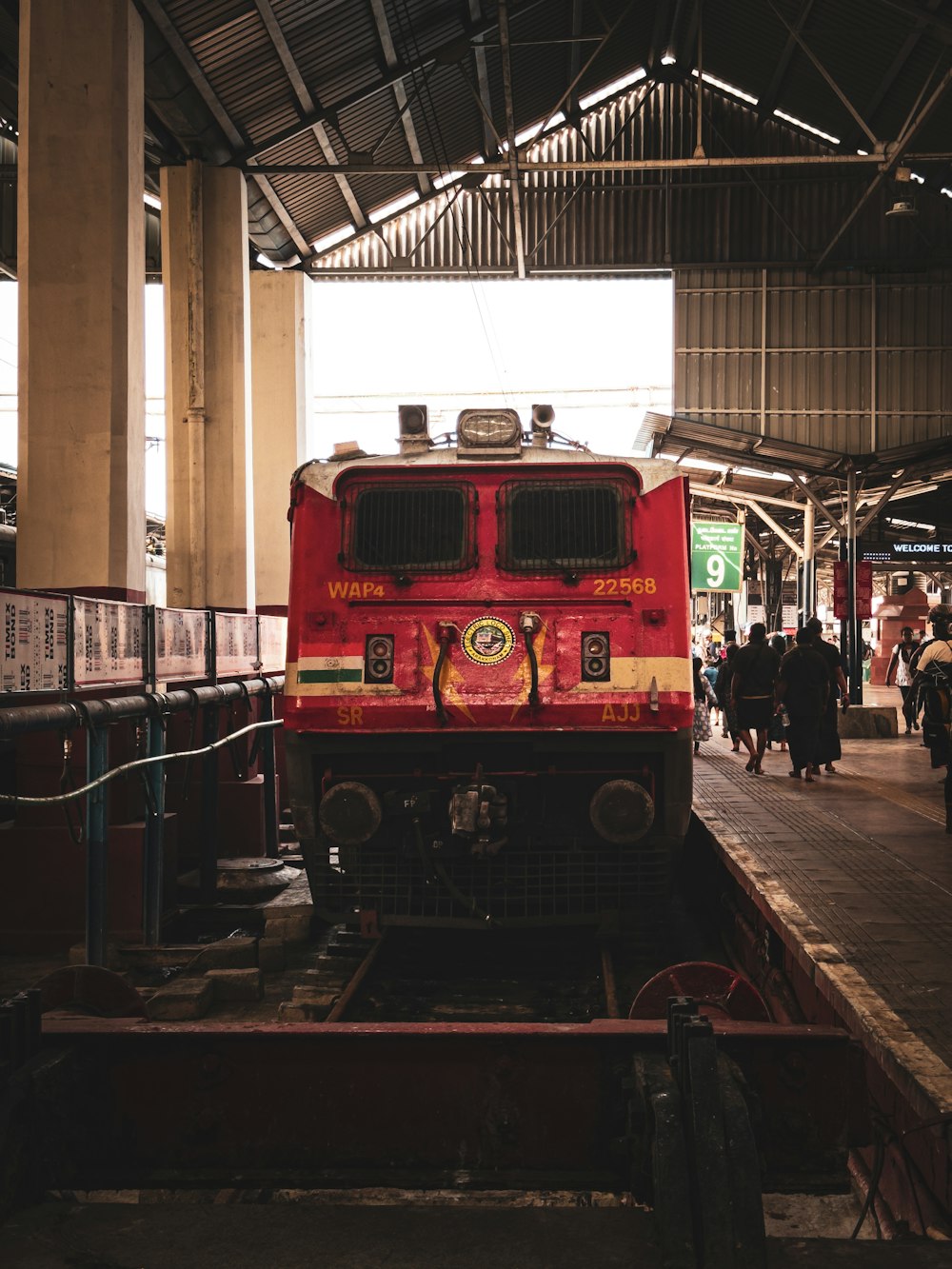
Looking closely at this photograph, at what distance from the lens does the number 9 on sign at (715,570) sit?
18734 mm

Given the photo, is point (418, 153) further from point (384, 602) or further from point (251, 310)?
point (384, 602)

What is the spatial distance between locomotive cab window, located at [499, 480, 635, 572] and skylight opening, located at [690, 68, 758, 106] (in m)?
18.9

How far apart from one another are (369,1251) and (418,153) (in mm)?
20151

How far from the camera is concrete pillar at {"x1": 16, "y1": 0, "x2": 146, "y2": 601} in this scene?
1088 cm

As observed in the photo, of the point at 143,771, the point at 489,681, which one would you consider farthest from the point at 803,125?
the point at 143,771

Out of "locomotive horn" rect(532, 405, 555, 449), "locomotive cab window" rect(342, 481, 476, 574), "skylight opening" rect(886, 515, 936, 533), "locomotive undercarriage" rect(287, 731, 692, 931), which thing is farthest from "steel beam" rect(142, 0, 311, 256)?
"skylight opening" rect(886, 515, 936, 533)

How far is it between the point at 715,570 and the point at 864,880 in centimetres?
1200

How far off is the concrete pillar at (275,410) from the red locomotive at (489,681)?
12.2 metres

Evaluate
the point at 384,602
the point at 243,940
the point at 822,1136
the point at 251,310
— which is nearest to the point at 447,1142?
the point at 822,1136

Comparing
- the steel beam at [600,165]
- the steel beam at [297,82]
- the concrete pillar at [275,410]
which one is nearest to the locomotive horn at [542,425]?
the steel beam at [297,82]

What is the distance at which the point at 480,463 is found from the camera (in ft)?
23.6

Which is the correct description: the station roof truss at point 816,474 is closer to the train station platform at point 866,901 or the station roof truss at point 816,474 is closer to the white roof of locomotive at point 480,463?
the train station platform at point 866,901

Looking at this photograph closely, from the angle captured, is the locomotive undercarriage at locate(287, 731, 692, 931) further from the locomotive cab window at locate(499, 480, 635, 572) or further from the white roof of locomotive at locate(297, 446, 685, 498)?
the white roof of locomotive at locate(297, 446, 685, 498)

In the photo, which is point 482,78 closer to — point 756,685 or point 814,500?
point 814,500
